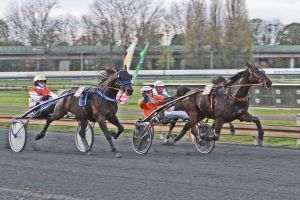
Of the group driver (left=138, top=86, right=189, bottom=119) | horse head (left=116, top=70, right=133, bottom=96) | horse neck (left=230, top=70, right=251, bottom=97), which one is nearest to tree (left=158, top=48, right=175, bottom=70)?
driver (left=138, top=86, right=189, bottom=119)

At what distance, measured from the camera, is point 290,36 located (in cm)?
10825

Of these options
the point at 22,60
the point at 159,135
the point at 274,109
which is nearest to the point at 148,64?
the point at 22,60

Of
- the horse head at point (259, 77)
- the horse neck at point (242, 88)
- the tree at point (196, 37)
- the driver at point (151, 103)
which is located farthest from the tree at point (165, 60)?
the horse head at point (259, 77)

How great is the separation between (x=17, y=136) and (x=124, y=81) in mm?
2954

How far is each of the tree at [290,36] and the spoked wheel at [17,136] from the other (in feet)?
321

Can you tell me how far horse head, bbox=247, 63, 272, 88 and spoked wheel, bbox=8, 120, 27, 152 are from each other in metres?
4.96

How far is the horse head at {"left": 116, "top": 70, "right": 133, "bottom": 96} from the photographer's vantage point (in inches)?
463

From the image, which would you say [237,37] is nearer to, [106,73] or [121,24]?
[121,24]

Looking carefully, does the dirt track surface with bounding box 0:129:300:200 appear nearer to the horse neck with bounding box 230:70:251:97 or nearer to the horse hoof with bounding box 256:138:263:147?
→ the horse hoof with bounding box 256:138:263:147

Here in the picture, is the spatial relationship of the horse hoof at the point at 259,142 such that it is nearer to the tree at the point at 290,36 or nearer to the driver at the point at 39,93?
the driver at the point at 39,93

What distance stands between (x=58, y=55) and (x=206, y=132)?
68569 mm

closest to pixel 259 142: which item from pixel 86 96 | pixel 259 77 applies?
pixel 259 77

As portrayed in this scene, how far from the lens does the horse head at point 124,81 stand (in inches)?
463

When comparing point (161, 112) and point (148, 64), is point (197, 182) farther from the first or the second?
point (148, 64)
